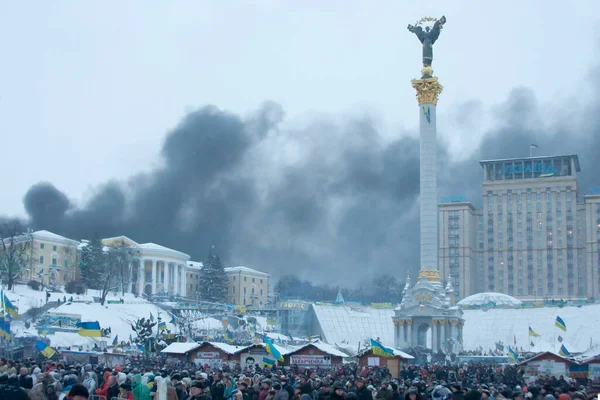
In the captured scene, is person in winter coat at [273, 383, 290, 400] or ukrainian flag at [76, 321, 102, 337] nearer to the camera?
person in winter coat at [273, 383, 290, 400]

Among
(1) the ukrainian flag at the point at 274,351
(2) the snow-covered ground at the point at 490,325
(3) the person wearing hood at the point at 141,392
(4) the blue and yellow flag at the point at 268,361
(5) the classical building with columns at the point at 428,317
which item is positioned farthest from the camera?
(2) the snow-covered ground at the point at 490,325

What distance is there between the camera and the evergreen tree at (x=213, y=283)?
4277 inches

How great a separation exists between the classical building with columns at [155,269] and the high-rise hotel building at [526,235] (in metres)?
36.3

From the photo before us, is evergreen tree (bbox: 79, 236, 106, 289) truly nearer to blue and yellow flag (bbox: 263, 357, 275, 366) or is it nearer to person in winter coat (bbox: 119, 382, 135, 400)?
blue and yellow flag (bbox: 263, 357, 275, 366)

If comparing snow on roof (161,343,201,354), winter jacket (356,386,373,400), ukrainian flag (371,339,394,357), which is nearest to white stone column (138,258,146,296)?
snow on roof (161,343,201,354)

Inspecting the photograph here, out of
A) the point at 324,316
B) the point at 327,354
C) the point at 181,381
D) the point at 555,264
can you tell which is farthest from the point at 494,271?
the point at 181,381

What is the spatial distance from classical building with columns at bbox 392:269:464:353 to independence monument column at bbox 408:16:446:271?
2313 millimetres

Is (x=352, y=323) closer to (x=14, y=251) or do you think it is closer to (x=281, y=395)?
(x=14, y=251)

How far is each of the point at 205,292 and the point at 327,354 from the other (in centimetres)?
7759

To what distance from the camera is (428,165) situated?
208 feet

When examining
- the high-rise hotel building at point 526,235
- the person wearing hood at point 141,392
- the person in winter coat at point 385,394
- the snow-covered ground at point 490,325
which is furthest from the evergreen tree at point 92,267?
the person in winter coat at point 385,394

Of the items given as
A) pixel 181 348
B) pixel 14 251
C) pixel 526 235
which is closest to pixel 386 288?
pixel 526 235

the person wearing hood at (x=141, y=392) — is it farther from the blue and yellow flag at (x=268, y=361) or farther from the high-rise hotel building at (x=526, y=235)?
the high-rise hotel building at (x=526, y=235)

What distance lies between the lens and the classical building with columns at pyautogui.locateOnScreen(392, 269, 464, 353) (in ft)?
197
